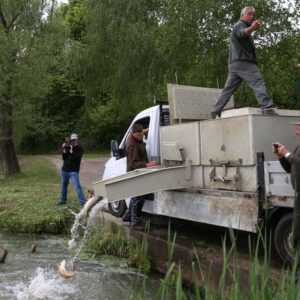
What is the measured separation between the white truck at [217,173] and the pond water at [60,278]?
3.80ft

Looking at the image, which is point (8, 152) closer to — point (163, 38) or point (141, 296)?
point (163, 38)

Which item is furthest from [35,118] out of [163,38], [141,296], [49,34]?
[141,296]

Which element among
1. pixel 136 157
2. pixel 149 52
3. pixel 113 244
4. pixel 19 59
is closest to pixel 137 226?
pixel 113 244

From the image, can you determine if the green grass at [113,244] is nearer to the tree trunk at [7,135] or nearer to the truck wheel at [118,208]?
the truck wheel at [118,208]

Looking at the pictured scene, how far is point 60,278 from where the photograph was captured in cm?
764

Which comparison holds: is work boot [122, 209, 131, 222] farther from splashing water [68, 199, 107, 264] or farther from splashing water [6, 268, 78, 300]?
splashing water [6, 268, 78, 300]

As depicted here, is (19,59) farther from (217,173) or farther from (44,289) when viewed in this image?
(217,173)

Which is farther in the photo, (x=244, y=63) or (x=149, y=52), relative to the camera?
(x=149, y=52)

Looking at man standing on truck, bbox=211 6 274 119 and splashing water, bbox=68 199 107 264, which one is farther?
splashing water, bbox=68 199 107 264

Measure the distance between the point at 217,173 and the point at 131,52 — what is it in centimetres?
1048

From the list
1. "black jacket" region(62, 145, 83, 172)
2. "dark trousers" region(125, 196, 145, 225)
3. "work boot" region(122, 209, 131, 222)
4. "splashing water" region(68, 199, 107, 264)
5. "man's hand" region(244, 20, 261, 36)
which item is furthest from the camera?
"black jacket" region(62, 145, 83, 172)

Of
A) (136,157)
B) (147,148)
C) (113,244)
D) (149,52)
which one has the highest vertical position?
(149,52)

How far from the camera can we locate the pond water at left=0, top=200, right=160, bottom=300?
702cm

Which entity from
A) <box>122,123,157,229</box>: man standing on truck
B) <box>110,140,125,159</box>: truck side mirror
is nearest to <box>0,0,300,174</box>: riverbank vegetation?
<box>110,140,125,159</box>: truck side mirror
